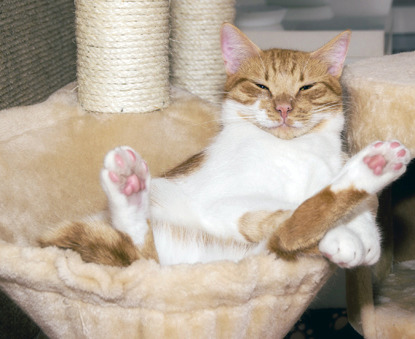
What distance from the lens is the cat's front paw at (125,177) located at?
40.8 inches

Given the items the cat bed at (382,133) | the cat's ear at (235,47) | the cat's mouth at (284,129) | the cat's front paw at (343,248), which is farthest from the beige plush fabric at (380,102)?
the cat's front paw at (343,248)

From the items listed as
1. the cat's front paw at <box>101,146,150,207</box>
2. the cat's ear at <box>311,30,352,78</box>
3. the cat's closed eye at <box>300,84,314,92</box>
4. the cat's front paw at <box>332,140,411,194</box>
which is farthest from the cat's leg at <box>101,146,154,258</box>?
the cat's ear at <box>311,30,352,78</box>

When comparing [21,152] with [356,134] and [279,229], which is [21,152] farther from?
[356,134]

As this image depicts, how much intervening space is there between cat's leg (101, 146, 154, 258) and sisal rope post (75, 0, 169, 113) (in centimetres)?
59

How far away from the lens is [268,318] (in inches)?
41.8

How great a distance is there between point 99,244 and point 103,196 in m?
0.55

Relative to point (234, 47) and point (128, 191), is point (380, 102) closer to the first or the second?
point (234, 47)

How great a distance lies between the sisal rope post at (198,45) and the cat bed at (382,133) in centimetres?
55

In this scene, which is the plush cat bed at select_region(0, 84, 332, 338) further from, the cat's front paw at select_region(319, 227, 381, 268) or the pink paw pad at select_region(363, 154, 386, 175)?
the pink paw pad at select_region(363, 154, 386, 175)

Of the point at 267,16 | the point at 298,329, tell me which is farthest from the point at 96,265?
the point at 267,16

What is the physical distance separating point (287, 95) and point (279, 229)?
46 cm

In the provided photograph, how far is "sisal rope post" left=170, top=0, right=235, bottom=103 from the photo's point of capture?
6.05ft

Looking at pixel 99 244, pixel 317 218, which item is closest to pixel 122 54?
pixel 99 244

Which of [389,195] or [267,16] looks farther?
[267,16]
